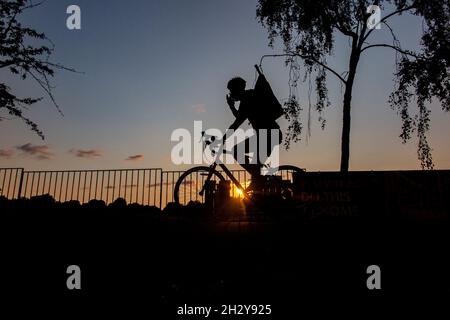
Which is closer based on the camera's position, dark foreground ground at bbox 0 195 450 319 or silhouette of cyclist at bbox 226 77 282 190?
dark foreground ground at bbox 0 195 450 319

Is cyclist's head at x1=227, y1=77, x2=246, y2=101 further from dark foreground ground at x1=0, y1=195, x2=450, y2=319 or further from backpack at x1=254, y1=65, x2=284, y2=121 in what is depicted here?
dark foreground ground at x1=0, y1=195, x2=450, y2=319

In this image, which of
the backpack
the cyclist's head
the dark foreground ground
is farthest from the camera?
the cyclist's head

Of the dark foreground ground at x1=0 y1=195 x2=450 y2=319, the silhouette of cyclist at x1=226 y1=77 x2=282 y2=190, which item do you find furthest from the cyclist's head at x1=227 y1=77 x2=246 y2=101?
the dark foreground ground at x1=0 y1=195 x2=450 y2=319

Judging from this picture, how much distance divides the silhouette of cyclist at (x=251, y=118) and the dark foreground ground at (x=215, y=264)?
6.24ft

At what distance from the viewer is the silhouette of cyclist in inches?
229

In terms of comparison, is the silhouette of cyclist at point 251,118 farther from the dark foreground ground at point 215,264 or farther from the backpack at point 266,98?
the dark foreground ground at point 215,264

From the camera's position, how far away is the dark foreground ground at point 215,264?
10.5 ft

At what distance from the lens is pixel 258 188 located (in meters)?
6.18

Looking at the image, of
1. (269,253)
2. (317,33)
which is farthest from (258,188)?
(317,33)

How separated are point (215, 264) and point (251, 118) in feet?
9.82

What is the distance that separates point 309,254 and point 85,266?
2.69m

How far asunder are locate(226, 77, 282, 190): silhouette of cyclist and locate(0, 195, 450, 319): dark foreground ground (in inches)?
74.9

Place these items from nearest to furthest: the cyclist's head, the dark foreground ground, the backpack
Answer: the dark foreground ground → the backpack → the cyclist's head
